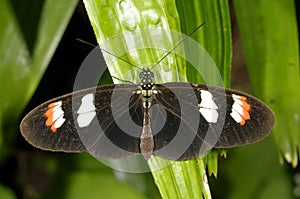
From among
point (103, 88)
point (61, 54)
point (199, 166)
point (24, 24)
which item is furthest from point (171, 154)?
point (61, 54)

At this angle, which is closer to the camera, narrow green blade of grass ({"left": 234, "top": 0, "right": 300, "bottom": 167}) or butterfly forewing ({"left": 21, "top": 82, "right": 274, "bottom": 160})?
butterfly forewing ({"left": 21, "top": 82, "right": 274, "bottom": 160})

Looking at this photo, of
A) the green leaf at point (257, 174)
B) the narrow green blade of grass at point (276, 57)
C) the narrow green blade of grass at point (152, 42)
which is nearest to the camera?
the narrow green blade of grass at point (152, 42)

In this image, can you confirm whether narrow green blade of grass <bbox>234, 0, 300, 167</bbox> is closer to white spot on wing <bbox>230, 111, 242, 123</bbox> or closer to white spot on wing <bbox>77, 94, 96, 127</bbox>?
white spot on wing <bbox>230, 111, 242, 123</bbox>

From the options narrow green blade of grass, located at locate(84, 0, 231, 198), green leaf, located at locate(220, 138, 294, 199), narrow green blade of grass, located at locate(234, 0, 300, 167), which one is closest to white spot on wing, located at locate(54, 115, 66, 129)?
narrow green blade of grass, located at locate(84, 0, 231, 198)

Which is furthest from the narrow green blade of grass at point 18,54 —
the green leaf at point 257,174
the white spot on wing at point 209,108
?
the green leaf at point 257,174

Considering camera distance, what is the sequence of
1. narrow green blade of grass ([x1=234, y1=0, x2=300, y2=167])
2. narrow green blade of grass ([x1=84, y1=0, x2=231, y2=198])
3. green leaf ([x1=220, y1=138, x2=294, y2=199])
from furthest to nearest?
1. green leaf ([x1=220, y1=138, x2=294, y2=199])
2. narrow green blade of grass ([x1=234, y1=0, x2=300, y2=167])
3. narrow green blade of grass ([x1=84, y1=0, x2=231, y2=198])

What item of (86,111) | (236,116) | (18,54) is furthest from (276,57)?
(18,54)

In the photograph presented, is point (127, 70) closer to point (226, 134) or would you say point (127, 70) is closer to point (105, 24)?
point (105, 24)

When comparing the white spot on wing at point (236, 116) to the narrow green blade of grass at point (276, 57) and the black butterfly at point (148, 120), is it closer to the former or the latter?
the black butterfly at point (148, 120)
